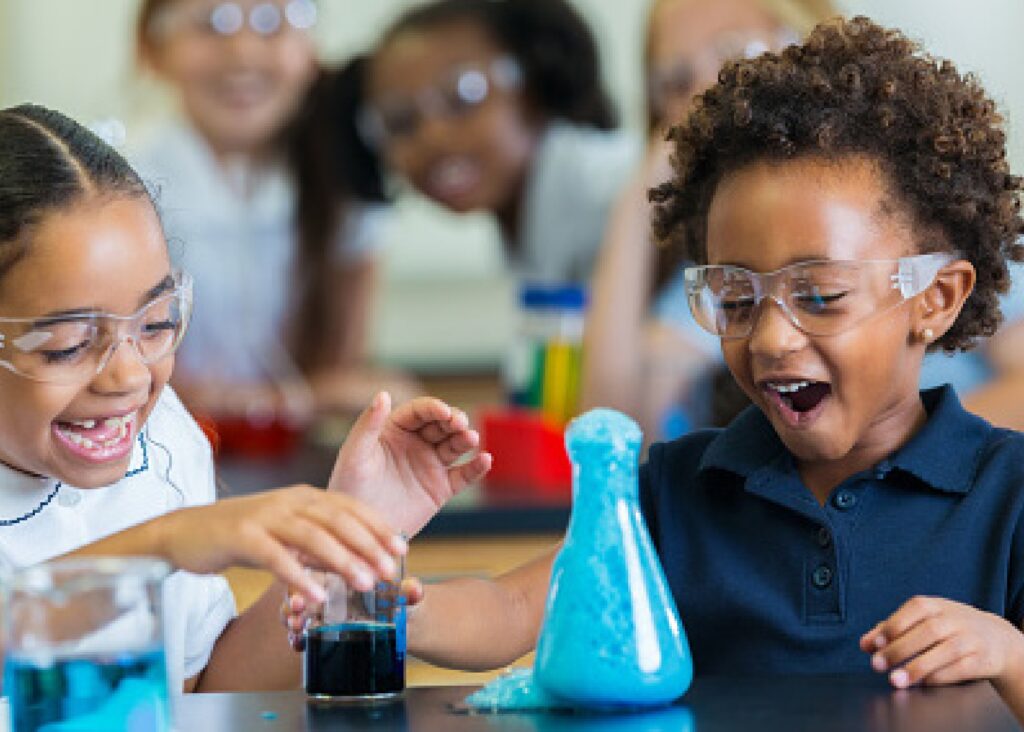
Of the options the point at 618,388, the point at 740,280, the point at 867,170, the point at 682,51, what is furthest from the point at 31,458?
the point at 682,51

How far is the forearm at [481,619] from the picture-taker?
4.38 ft

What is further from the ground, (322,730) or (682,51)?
(682,51)

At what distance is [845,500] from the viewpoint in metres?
1.38

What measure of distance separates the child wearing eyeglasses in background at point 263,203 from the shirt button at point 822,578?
2.36 meters

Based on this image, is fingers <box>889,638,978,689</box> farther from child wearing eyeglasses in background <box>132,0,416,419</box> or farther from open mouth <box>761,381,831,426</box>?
child wearing eyeglasses in background <box>132,0,416,419</box>

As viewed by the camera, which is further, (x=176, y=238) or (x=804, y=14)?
(x=804, y=14)

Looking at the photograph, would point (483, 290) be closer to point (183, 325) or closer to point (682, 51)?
point (682, 51)

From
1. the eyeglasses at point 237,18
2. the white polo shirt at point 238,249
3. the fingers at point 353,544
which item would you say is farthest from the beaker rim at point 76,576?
the eyeglasses at point 237,18

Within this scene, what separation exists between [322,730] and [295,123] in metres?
2.88

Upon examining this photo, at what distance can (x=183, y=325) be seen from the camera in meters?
1.39

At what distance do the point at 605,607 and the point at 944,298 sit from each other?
0.48 metres

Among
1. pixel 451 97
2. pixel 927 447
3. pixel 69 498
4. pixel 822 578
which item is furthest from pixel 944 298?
pixel 451 97

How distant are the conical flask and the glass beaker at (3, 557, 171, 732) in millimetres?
240

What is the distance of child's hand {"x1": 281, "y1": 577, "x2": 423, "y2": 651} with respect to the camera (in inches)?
45.4
